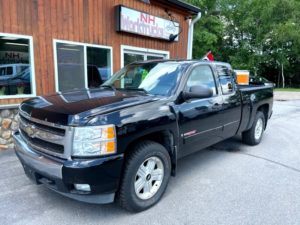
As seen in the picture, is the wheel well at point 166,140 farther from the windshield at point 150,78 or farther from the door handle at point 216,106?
the door handle at point 216,106

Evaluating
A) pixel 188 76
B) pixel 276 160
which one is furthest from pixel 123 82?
pixel 276 160

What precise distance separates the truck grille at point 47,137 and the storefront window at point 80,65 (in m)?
3.53

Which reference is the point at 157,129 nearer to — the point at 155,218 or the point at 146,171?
the point at 146,171

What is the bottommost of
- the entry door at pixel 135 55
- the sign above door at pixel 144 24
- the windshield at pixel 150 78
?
the windshield at pixel 150 78

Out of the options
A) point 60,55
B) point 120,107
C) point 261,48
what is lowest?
point 120,107

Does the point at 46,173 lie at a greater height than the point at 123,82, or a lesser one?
lesser

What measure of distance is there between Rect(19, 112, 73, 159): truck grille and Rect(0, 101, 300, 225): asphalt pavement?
0.82 metres

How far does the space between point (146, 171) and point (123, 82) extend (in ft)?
5.91

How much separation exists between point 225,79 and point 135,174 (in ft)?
9.06

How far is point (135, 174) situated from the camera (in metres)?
2.85

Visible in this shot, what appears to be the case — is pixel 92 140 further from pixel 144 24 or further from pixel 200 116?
pixel 144 24

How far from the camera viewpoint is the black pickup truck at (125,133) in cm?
253

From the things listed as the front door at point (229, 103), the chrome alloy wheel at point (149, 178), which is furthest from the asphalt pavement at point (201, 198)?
the front door at point (229, 103)

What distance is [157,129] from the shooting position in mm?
3059
